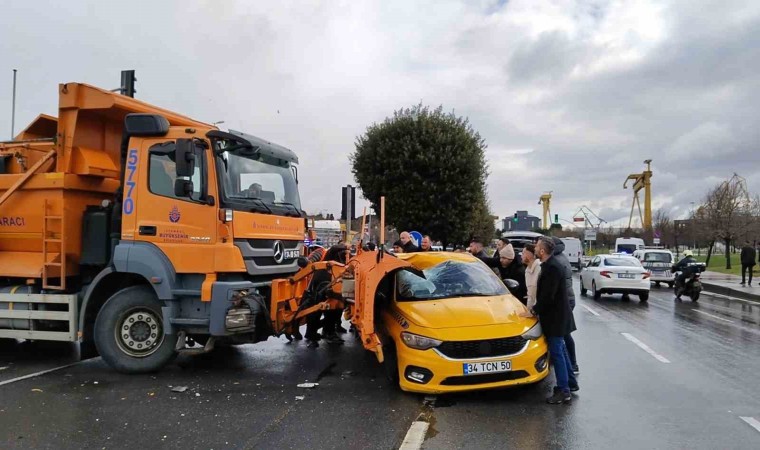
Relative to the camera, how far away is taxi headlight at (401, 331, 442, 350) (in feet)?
19.3

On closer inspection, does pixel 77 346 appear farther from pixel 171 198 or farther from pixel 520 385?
pixel 520 385

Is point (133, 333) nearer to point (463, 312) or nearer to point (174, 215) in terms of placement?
point (174, 215)

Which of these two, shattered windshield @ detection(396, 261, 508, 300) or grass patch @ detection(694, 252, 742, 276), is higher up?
shattered windshield @ detection(396, 261, 508, 300)

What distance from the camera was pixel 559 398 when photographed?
19.3ft

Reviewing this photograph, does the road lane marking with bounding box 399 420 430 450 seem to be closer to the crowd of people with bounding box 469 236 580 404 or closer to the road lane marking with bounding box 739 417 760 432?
the crowd of people with bounding box 469 236 580 404

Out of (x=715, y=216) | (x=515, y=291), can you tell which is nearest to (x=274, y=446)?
(x=515, y=291)

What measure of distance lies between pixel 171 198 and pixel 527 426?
15.9 ft

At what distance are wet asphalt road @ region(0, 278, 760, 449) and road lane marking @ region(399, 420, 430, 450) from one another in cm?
6

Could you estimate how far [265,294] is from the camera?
23.5ft

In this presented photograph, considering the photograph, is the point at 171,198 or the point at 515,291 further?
the point at 515,291

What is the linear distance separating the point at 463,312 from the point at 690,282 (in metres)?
13.9

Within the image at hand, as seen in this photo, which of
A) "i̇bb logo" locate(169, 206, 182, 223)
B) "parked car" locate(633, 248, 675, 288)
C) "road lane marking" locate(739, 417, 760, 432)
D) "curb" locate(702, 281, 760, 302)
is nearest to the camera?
"road lane marking" locate(739, 417, 760, 432)

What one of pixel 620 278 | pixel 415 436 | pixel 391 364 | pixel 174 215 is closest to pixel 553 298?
pixel 391 364

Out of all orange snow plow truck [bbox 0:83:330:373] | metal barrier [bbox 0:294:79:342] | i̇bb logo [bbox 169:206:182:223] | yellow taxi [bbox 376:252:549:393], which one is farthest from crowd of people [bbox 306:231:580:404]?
metal barrier [bbox 0:294:79:342]
